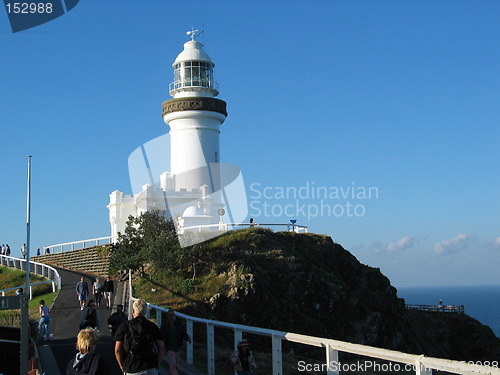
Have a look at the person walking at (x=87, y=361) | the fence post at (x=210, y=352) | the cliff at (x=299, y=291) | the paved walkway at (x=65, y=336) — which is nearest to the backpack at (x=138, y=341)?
the person walking at (x=87, y=361)

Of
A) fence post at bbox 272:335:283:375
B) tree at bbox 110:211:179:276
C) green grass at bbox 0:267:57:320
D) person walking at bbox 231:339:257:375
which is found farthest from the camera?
tree at bbox 110:211:179:276

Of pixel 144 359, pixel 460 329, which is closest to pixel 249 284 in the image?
pixel 144 359

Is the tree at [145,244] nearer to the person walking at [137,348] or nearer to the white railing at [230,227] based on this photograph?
the white railing at [230,227]

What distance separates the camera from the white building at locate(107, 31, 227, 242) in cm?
4050

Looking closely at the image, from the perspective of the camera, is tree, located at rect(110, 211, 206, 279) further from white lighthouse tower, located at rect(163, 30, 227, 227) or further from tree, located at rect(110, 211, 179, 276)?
white lighthouse tower, located at rect(163, 30, 227, 227)

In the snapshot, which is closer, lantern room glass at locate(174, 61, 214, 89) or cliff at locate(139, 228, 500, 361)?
cliff at locate(139, 228, 500, 361)

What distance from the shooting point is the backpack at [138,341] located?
25.4 feet

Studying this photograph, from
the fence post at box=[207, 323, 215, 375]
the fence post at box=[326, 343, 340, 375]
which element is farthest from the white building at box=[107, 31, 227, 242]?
the fence post at box=[326, 343, 340, 375]

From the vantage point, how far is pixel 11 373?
10.6 m

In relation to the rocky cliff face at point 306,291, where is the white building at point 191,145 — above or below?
above

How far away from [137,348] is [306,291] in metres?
24.4

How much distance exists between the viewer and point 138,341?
25.5 ft

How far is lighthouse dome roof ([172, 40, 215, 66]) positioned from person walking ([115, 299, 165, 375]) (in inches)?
1430

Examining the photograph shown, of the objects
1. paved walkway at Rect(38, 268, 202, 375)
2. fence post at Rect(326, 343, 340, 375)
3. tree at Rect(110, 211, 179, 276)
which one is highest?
tree at Rect(110, 211, 179, 276)
